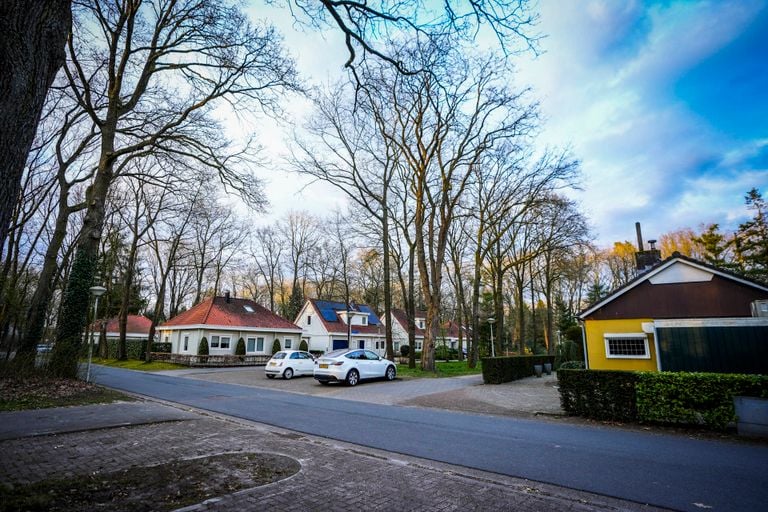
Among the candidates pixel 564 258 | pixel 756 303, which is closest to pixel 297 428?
pixel 756 303

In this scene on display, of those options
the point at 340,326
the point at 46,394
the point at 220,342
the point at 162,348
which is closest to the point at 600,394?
the point at 46,394

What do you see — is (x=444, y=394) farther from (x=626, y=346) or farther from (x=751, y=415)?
(x=751, y=415)

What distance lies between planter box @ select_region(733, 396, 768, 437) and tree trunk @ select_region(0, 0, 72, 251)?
12214 millimetres

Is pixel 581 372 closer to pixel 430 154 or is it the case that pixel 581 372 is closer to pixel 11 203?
pixel 11 203

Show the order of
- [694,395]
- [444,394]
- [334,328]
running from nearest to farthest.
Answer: [694,395]
[444,394]
[334,328]

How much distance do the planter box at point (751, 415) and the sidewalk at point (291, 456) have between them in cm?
600

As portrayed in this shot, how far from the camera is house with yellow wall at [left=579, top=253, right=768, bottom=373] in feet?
40.4

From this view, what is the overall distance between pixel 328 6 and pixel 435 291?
63.8 feet

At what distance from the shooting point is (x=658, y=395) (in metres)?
9.66

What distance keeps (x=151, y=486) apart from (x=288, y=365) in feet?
56.4

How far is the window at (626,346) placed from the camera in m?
16.4

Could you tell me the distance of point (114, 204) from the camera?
89.7 feet

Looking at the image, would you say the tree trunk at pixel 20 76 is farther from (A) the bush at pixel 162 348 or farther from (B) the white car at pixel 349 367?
(A) the bush at pixel 162 348

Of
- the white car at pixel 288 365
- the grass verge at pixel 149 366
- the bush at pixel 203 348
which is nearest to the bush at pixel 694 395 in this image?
the white car at pixel 288 365
